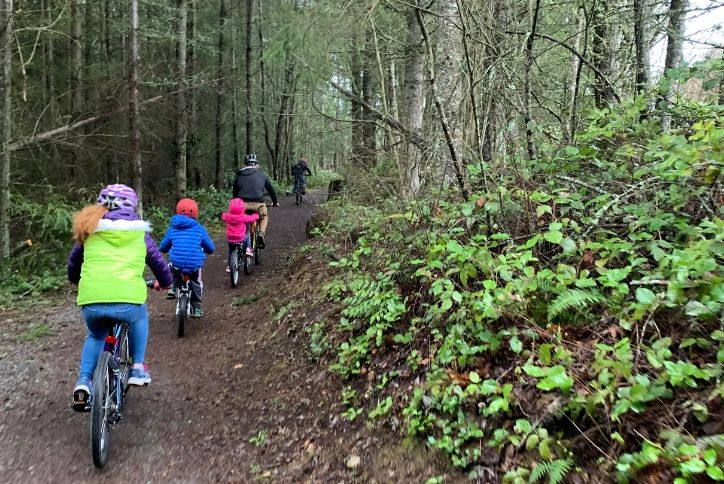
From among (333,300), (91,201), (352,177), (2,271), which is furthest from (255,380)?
(91,201)

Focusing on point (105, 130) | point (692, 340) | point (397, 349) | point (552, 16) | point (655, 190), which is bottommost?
point (397, 349)

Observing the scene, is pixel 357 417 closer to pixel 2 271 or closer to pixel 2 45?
pixel 2 271

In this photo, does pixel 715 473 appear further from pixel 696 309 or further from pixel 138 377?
pixel 138 377

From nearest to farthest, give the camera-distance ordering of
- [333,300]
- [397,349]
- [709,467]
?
1. [709,467]
2. [397,349]
3. [333,300]

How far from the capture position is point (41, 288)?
925 cm

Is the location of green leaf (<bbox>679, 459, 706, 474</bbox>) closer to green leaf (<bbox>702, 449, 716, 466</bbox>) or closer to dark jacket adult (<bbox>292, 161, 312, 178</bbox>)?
green leaf (<bbox>702, 449, 716, 466</bbox>)

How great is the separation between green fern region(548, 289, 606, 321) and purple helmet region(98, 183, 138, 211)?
3.34m

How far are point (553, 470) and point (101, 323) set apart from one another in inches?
135

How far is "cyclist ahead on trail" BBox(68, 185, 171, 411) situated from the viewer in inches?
149

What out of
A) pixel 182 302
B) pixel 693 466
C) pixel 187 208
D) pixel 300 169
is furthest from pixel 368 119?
pixel 300 169

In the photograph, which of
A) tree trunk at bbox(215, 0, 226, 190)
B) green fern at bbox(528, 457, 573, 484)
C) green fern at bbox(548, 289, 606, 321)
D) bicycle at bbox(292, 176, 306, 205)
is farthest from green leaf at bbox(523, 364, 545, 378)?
tree trunk at bbox(215, 0, 226, 190)

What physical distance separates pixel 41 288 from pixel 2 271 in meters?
0.98

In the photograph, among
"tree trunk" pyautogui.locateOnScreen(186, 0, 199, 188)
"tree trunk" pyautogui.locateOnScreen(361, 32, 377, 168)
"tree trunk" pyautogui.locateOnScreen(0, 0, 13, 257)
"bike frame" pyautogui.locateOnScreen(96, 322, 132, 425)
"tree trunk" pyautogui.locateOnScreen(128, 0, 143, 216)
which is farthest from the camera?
"tree trunk" pyautogui.locateOnScreen(186, 0, 199, 188)

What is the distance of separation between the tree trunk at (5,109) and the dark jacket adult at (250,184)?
4.45 meters
